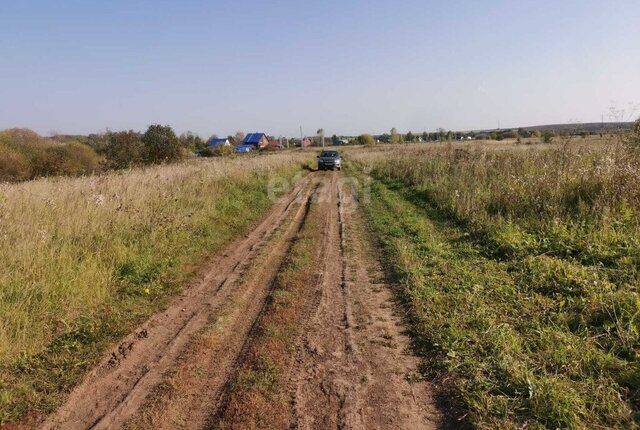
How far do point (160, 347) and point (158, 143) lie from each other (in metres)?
28.7

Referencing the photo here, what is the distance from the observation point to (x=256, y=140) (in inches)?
4363

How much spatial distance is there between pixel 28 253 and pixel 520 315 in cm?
679

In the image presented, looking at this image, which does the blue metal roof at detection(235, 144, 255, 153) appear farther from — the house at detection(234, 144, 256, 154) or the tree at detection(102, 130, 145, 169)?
the tree at detection(102, 130, 145, 169)

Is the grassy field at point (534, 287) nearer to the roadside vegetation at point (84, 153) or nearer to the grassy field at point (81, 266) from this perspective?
the grassy field at point (81, 266)

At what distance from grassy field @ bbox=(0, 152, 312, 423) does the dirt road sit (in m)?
0.38

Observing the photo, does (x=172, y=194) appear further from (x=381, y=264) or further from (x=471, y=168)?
(x=471, y=168)

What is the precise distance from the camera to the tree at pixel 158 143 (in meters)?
30.3

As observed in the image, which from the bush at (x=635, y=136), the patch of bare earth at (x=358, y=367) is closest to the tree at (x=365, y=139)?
the bush at (x=635, y=136)

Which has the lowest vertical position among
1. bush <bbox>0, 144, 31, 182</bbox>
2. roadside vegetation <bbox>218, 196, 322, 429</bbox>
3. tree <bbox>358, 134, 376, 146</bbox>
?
roadside vegetation <bbox>218, 196, 322, 429</bbox>

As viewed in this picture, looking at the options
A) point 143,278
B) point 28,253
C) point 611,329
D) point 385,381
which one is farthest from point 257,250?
point 611,329

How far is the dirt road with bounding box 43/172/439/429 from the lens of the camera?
10.9 feet

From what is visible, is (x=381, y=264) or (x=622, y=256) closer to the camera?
(x=622, y=256)

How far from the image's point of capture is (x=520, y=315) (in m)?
4.86

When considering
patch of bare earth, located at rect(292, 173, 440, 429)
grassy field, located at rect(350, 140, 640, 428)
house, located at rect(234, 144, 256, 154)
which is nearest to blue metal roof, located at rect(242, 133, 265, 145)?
house, located at rect(234, 144, 256, 154)
